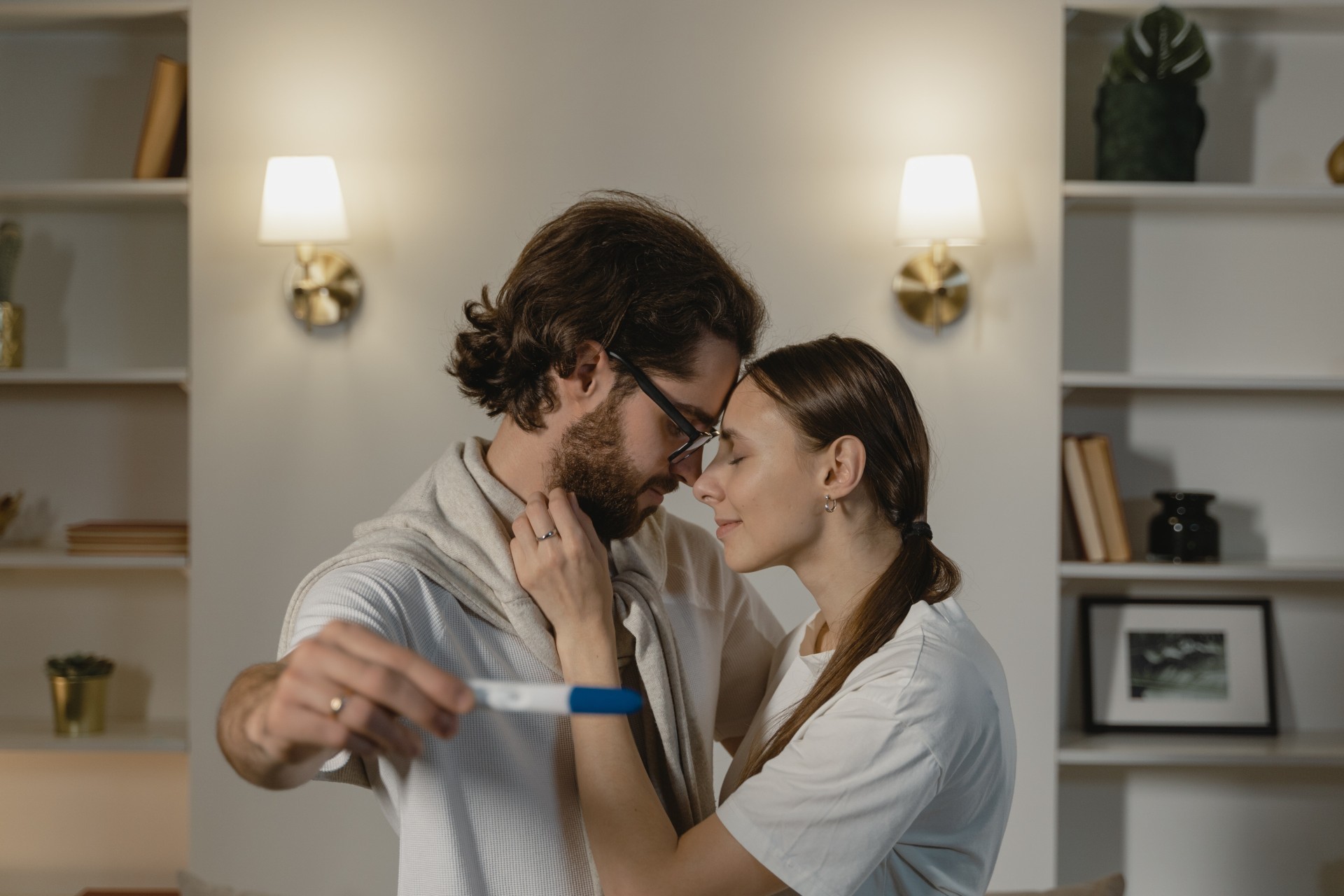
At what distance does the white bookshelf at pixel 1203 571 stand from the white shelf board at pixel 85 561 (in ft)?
7.13

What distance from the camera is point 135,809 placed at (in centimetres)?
299

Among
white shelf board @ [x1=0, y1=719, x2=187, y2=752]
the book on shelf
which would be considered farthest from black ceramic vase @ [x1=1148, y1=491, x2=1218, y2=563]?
the book on shelf

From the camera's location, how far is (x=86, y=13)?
2.78 m

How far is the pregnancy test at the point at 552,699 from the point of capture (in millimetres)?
682

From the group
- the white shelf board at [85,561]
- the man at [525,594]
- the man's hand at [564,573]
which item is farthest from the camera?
the white shelf board at [85,561]

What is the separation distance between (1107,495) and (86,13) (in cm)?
280

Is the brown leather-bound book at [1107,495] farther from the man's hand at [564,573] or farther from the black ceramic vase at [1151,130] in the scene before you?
the man's hand at [564,573]

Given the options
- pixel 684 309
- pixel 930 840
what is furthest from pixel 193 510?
pixel 930 840

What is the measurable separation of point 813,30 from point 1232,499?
1625mm

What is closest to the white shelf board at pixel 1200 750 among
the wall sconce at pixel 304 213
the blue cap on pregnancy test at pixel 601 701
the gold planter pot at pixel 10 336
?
the wall sconce at pixel 304 213

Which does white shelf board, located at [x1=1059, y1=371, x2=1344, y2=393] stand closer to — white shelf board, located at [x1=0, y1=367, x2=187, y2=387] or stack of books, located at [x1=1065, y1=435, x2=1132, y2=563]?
stack of books, located at [x1=1065, y1=435, x2=1132, y2=563]

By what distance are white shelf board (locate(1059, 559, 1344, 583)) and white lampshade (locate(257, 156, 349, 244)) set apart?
1.92 m

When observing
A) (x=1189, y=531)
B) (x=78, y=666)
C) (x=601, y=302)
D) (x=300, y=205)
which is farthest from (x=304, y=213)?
(x=1189, y=531)

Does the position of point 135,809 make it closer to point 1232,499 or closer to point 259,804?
point 259,804
